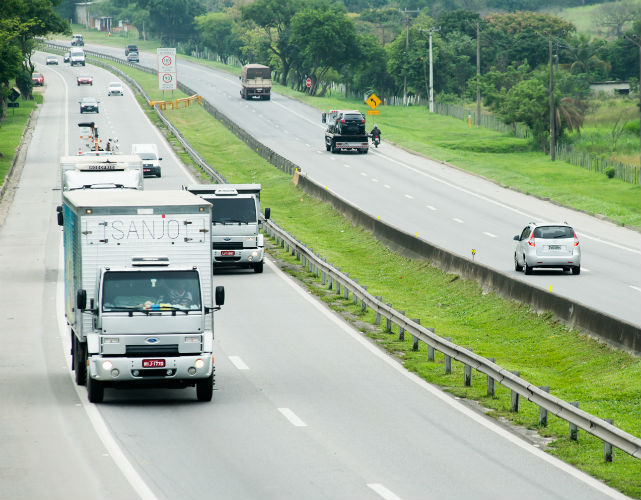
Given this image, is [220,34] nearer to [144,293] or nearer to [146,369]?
[144,293]

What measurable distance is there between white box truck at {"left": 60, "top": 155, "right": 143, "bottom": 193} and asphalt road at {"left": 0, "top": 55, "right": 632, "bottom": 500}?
4.72 metres

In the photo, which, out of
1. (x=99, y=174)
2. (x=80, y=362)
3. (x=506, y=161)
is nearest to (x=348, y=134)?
(x=506, y=161)

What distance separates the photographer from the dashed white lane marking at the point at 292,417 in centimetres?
1758

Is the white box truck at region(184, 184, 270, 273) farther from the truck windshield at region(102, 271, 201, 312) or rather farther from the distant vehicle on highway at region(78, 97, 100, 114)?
the distant vehicle on highway at region(78, 97, 100, 114)

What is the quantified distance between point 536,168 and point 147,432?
68.5 meters

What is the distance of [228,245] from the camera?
35.9 meters

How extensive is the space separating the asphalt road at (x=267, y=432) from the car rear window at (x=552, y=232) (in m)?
10.6

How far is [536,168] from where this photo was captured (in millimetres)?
82812

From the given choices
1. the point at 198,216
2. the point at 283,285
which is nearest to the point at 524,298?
the point at 283,285

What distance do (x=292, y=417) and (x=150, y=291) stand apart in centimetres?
302

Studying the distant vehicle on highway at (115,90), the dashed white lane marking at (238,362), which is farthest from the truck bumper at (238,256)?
the distant vehicle on highway at (115,90)

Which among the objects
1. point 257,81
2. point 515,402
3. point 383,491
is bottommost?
point 515,402

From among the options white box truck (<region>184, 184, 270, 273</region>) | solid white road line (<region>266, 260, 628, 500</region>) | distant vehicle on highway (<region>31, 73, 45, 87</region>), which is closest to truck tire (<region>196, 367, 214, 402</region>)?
solid white road line (<region>266, 260, 628, 500</region>)

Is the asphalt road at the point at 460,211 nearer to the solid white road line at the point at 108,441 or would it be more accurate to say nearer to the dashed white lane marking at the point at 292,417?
the dashed white lane marking at the point at 292,417
